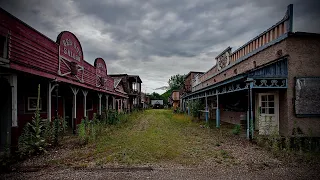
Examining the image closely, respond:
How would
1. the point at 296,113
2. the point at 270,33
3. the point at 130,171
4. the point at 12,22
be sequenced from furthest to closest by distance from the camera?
the point at 270,33
the point at 296,113
the point at 12,22
the point at 130,171

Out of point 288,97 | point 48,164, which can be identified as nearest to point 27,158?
point 48,164

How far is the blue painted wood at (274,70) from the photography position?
24.6 ft

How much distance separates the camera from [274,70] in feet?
25.1

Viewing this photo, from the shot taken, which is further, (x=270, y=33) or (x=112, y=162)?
(x=270, y=33)

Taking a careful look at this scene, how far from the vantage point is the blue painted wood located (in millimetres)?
7495

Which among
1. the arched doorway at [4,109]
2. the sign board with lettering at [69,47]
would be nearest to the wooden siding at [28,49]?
the sign board with lettering at [69,47]

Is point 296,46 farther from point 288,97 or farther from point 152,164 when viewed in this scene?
point 152,164

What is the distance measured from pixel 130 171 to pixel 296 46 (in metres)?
8.13

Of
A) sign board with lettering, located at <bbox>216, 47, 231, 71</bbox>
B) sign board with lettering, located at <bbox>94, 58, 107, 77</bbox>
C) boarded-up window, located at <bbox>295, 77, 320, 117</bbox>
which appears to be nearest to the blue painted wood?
boarded-up window, located at <bbox>295, 77, 320, 117</bbox>

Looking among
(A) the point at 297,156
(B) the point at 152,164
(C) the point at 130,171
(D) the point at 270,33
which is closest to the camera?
(C) the point at 130,171

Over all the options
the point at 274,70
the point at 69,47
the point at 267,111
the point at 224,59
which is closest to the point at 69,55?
the point at 69,47

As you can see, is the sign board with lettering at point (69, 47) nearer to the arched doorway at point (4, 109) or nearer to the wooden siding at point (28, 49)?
the wooden siding at point (28, 49)

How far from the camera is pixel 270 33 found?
866cm

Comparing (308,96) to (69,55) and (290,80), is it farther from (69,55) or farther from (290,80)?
(69,55)
